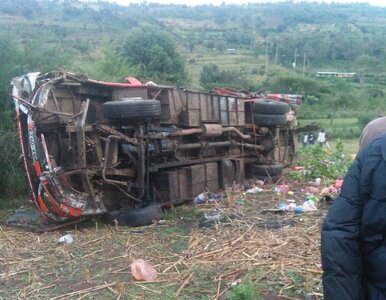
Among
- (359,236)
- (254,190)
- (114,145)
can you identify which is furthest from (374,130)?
(254,190)

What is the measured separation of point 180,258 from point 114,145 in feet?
8.26

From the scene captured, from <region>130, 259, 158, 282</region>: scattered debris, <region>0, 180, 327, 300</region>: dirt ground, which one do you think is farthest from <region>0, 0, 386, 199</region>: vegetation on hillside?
<region>130, 259, 158, 282</region>: scattered debris

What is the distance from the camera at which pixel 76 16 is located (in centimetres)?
8438

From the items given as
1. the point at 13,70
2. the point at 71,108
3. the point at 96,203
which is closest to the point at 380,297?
the point at 96,203

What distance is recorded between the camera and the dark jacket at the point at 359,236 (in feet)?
7.42

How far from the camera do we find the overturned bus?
7.02 meters

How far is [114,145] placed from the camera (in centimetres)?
754

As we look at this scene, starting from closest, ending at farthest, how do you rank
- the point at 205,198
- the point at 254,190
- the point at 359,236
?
the point at 359,236 < the point at 205,198 < the point at 254,190

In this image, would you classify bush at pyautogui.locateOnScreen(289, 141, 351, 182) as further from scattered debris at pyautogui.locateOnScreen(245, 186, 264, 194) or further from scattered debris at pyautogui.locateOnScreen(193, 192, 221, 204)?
scattered debris at pyautogui.locateOnScreen(193, 192, 221, 204)

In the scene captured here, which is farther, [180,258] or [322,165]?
[322,165]

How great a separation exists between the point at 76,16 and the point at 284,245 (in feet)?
275

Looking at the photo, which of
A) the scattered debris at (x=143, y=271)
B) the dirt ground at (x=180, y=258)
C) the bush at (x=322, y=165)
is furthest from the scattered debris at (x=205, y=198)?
the scattered debris at (x=143, y=271)

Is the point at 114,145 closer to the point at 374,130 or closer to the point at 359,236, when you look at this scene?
the point at 374,130

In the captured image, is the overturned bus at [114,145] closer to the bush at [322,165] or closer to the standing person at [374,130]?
the bush at [322,165]
